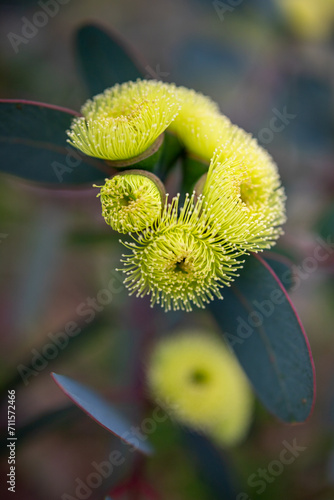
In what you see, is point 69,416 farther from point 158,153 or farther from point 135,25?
point 135,25

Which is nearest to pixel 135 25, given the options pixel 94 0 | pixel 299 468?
A: pixel 94 0
